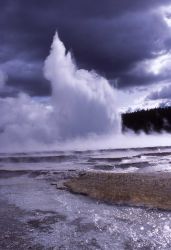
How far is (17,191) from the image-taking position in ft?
83.1

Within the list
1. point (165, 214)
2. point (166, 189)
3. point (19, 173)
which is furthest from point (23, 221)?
point (19, 173)

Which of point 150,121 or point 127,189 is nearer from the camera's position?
point 127,189

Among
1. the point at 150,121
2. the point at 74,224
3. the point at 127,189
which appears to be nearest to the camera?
the point at 74,224

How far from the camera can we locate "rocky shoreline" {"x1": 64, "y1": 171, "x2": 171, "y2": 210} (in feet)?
65.6

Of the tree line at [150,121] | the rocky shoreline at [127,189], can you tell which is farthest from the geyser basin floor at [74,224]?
the tree line at [150,121]

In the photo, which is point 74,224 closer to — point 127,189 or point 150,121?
point 127,189

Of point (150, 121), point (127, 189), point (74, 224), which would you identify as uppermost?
point (150, 121)

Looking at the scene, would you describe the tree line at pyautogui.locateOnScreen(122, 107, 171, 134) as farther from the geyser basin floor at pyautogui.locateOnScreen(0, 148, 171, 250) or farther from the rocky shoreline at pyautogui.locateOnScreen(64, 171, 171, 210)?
the geyser basin floor at pyautogui.locateOnScreen(0, 148, 171, 250)

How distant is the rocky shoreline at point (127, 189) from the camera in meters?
20.0

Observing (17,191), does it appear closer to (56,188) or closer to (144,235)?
(56,188)

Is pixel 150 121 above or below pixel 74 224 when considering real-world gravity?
above

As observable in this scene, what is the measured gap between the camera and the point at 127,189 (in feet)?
75.9

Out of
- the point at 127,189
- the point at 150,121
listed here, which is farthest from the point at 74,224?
the point at 150,121

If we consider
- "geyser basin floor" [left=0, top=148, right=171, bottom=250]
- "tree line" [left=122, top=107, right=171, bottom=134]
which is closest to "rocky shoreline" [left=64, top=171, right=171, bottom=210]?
"geyser basin floor" [left=0, top=148, right=171, bottom=250]
